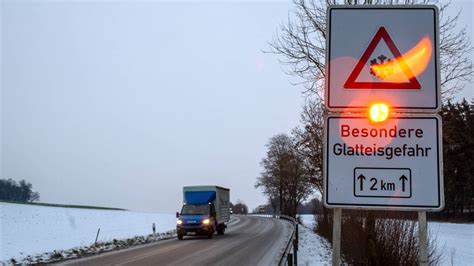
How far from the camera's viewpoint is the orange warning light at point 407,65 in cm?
342

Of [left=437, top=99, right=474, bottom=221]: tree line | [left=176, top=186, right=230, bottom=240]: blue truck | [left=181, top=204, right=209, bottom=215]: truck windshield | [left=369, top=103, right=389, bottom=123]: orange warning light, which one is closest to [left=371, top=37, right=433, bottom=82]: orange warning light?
[left=369, top=103, right=389, bottom=123]: orange warning light

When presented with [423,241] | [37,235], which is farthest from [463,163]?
[423,241]

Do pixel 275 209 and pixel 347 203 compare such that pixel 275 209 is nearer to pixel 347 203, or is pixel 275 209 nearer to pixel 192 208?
pixel 192 208

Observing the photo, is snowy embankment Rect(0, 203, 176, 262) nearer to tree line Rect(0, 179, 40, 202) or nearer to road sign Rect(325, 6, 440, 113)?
road sign Rect(325, 6, 440, 113)

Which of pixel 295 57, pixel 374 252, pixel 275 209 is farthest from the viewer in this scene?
pixel 275 209

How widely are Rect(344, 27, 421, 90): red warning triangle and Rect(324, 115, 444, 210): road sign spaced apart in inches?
8.5

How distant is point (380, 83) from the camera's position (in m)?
3.44

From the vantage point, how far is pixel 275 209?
311ft

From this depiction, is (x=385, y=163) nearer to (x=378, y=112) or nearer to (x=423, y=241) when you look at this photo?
(x=378, y=112)

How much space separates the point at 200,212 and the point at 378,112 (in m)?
29.9

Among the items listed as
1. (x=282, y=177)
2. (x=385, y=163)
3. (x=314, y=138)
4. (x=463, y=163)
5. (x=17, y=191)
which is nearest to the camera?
(x=385, y=163)

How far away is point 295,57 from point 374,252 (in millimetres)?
5876

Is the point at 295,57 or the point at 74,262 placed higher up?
the point at 295,57

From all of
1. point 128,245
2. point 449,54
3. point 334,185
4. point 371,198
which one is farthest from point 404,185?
point 128,245
